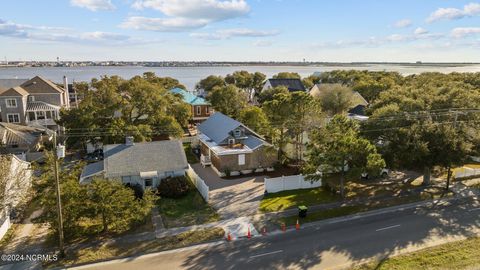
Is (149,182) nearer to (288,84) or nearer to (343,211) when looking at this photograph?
(343,211)

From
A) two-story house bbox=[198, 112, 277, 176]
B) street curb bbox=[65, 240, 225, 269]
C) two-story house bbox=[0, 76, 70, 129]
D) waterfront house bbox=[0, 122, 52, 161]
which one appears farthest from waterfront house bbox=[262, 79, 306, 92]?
street curb bbox=[65, 240, 225, 269]

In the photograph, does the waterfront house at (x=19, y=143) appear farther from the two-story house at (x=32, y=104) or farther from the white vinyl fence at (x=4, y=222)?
the white vinyl fence at (x=4, y=222)

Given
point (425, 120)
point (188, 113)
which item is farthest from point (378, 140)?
point (188, 113)

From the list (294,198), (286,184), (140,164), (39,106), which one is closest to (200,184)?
(140,164)

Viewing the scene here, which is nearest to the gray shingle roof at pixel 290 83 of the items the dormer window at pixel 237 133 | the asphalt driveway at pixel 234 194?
the dormer window at pixel 237 133

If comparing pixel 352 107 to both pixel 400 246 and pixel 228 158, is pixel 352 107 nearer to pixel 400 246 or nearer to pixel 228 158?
pixel 228 158

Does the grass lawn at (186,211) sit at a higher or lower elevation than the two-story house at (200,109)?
lower
